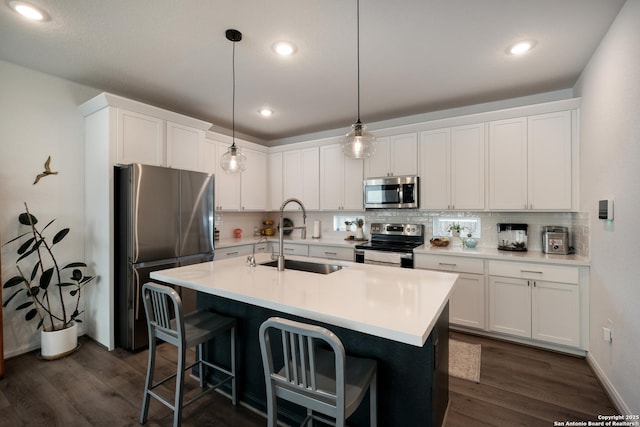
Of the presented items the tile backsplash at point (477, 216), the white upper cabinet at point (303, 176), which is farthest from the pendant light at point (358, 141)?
the white upper cabinet at point (303, 176)

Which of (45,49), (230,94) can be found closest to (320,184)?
(230,94)

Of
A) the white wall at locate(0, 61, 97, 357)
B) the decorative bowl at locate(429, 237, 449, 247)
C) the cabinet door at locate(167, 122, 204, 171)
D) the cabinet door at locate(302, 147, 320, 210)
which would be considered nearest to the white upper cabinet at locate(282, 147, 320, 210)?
the cabinet door at locate(302, 147, 320, 210)

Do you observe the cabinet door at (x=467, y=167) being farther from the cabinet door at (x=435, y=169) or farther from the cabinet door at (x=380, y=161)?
the cabinet door at (x=380, y=161)

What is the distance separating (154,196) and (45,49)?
147 centimetres

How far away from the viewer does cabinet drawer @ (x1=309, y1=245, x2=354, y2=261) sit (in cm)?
403

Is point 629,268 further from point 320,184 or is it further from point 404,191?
point 320,184

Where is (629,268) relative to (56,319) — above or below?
above

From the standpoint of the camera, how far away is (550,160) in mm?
3023

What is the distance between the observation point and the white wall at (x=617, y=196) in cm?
179

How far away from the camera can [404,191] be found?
3.81 m

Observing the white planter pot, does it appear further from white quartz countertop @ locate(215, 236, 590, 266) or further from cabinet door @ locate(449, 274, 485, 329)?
cabinet door @ locate(449, 274, 485, 329)

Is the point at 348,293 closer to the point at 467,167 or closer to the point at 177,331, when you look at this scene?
the point at 177,331

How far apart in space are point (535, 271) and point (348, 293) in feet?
7.57

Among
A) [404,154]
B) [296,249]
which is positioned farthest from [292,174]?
[404,154]
